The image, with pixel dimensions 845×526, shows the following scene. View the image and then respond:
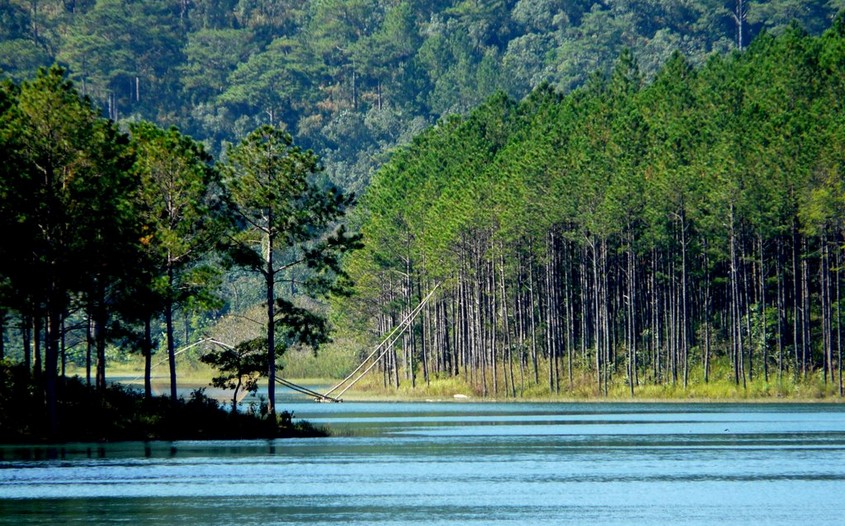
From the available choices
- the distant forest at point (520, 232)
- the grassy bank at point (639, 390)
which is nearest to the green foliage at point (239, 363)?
the distant forest at point (520, 232)

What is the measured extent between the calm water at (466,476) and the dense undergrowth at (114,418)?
1.06 metres

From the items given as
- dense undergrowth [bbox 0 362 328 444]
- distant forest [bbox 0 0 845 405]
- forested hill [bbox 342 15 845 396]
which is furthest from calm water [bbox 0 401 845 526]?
forested hill [bbox 342 15 845 396]

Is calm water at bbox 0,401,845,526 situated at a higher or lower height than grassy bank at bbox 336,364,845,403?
lower

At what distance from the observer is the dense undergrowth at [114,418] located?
71875 mm

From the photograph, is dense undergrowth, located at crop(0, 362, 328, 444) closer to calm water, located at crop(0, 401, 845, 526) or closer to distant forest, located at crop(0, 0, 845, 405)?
calm water, located at crop(0, 401, 845, 526)

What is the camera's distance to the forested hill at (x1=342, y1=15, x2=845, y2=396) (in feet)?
338

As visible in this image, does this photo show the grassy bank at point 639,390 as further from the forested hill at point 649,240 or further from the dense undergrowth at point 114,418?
the dense undergrowth at point 114,418

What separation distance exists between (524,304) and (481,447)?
182ft

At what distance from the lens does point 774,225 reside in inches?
4102

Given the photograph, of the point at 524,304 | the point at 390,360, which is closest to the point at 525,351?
the point at 524,304

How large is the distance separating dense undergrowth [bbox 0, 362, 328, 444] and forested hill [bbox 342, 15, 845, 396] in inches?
1315

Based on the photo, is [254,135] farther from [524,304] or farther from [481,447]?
[524,304]

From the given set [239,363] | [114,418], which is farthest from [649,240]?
[114,418]

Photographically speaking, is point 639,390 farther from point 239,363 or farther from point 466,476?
point 466,476
